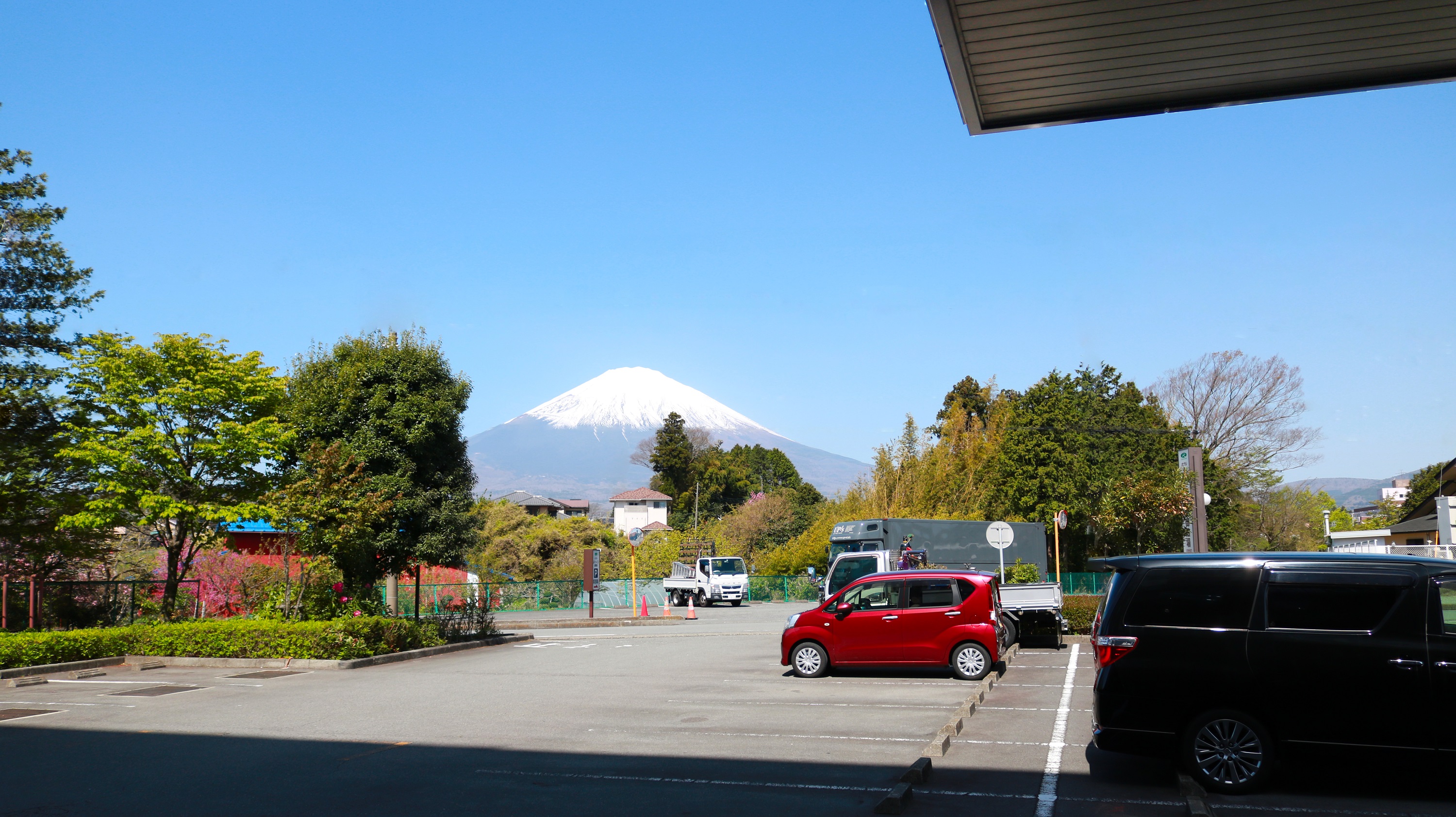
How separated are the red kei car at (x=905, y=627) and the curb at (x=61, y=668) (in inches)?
494

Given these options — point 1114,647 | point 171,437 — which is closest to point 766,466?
point 171,437

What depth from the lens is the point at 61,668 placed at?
17719 mm

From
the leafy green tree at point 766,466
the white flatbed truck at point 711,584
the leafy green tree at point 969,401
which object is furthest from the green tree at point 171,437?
the leafy green tree at point 766,466

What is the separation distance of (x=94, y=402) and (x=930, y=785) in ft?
65.7

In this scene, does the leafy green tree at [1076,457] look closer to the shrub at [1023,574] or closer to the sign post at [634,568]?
the sign post at [634,568]

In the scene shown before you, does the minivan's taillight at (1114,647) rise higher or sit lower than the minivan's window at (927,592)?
higher

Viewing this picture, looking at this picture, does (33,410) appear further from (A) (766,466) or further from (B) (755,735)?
(A) (766,466)

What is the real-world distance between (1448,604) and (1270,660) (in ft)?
4.20

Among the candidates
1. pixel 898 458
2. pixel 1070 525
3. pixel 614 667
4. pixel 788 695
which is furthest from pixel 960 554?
pixel 1070 525

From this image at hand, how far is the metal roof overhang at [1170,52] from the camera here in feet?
20.0

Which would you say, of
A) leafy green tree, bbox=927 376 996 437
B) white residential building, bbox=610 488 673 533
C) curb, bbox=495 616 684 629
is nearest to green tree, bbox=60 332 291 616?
curb, bbox=495 616 684 629

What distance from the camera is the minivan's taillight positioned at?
7996 mm

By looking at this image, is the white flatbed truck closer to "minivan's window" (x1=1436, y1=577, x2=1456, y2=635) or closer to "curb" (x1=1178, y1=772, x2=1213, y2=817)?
"curb" (x1=1178, y1=772, x2=1213, y2=817)

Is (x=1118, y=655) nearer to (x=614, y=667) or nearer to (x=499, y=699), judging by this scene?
(x=499, y=699)
